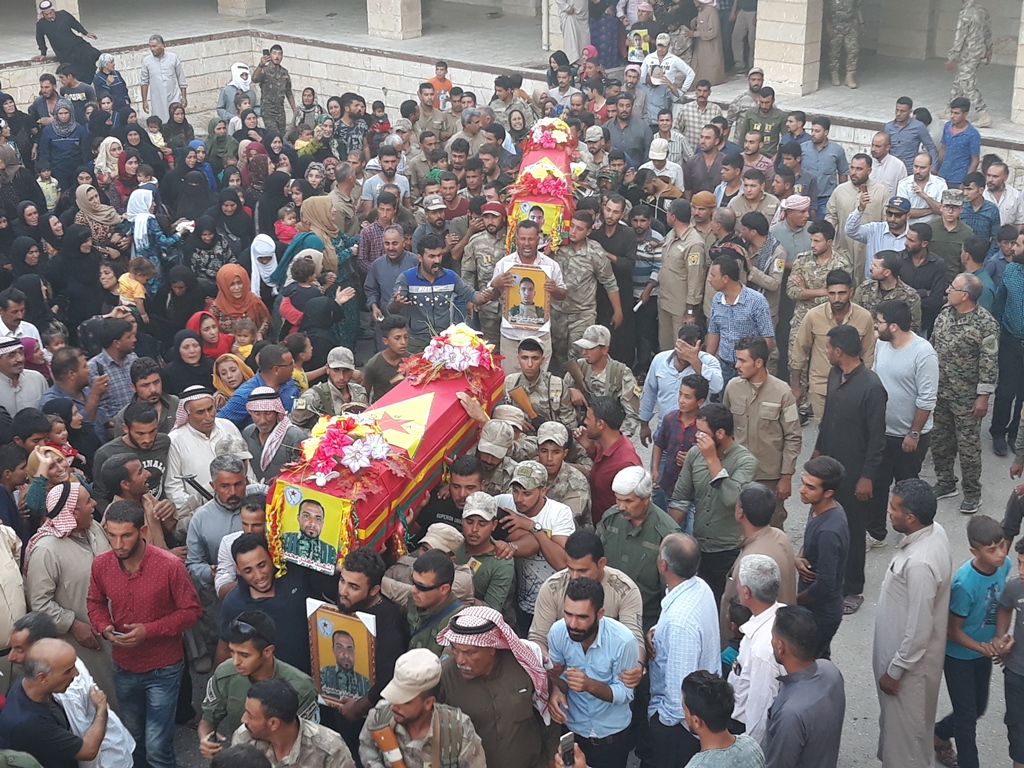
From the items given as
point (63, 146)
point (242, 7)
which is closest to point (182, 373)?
point (63, 146)

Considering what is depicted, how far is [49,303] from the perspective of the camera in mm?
8578

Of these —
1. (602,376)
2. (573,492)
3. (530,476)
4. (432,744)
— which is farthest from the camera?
(602,376)

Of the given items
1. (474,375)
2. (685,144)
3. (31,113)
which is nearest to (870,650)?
(474,375)

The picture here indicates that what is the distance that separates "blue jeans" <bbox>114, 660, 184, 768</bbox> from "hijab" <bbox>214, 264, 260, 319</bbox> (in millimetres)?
3425

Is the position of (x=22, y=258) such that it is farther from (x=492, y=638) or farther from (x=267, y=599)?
(x=492, y=638)

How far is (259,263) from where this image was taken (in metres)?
9.02

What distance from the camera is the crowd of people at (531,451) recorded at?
4.44m

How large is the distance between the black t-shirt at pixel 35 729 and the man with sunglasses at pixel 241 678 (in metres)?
0.52

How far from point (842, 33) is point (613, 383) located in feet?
31.6

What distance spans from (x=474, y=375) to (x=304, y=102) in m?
8.71

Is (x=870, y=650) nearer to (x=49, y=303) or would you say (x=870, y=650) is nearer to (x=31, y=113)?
(x=49, y=303)

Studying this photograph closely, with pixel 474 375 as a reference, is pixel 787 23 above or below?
above

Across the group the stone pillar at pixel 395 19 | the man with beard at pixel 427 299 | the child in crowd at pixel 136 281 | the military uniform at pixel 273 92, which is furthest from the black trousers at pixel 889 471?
the stone pillar at pixel 395 19

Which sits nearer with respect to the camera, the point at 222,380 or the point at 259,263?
the point at 222,380
